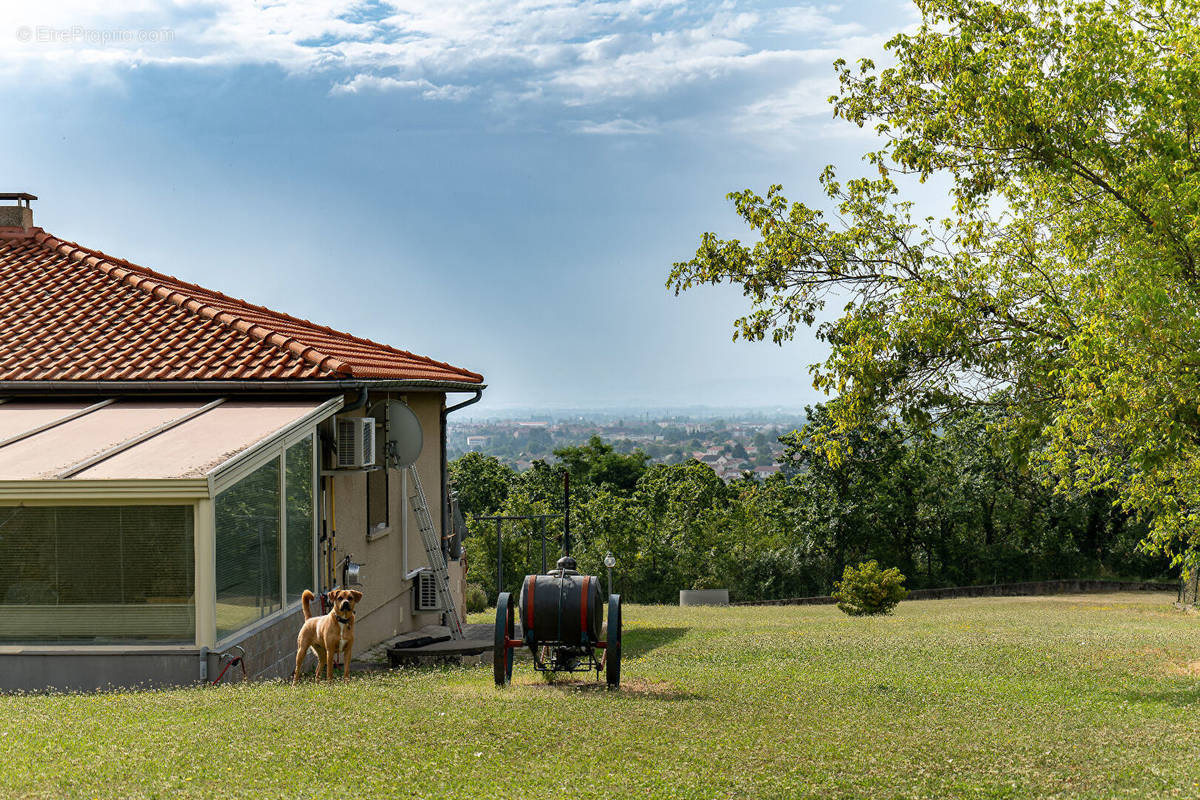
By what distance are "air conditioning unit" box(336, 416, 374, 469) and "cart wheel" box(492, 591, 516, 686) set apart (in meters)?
4.42

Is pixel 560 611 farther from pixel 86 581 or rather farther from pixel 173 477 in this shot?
pixel 86 581

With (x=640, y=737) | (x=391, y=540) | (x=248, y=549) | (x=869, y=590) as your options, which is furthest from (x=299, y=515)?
(x=869, y=590)

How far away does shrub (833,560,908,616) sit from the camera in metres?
28.8

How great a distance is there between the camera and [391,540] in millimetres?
19094

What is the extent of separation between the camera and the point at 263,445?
467 inches

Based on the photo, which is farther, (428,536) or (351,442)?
(428,536)

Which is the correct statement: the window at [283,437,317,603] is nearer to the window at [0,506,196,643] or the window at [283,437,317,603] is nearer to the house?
the house

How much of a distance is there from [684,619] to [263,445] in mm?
16735

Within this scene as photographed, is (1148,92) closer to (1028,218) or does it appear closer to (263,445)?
(1028,218)

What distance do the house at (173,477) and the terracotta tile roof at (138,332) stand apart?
0.04 m

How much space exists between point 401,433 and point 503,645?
6.93 meters

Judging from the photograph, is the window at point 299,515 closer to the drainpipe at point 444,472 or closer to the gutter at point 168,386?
the gutter at point 168,386

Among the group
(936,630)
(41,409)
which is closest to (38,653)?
(41,409)

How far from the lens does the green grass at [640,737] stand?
23.5ft
